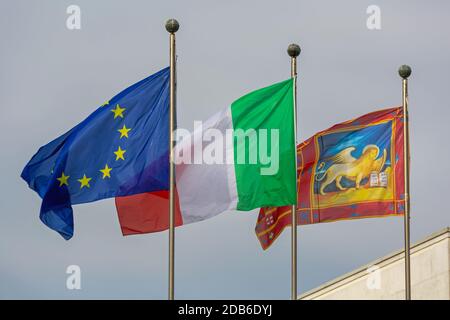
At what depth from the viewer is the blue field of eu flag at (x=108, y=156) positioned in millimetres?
29125

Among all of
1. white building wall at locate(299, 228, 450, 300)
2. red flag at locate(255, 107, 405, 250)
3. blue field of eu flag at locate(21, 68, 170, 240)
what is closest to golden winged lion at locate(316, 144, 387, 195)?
red flag at locate(255, 107, 405, 250)

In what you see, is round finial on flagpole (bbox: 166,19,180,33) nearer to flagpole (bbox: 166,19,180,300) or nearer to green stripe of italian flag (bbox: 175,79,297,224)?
flagpole (bbox: 166,19,180,300)

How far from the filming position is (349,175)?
31062 mm

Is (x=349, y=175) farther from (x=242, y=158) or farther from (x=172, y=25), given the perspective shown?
(x=172, y=25)

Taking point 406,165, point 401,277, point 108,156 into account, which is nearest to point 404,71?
point 406,165

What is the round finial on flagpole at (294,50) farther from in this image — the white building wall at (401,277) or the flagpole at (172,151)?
the white building wall at (401,277)

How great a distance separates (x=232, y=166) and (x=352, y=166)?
9.28 feet

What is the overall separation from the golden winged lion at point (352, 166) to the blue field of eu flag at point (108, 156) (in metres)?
3.64

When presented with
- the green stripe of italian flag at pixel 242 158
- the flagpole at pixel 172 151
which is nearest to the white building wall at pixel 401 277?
the green stripe of italian flag at pixel 242 158

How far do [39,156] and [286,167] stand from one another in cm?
470

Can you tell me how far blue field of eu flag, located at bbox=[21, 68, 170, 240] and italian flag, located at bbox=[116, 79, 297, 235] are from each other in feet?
1.28

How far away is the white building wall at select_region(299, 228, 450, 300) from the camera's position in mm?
37031
